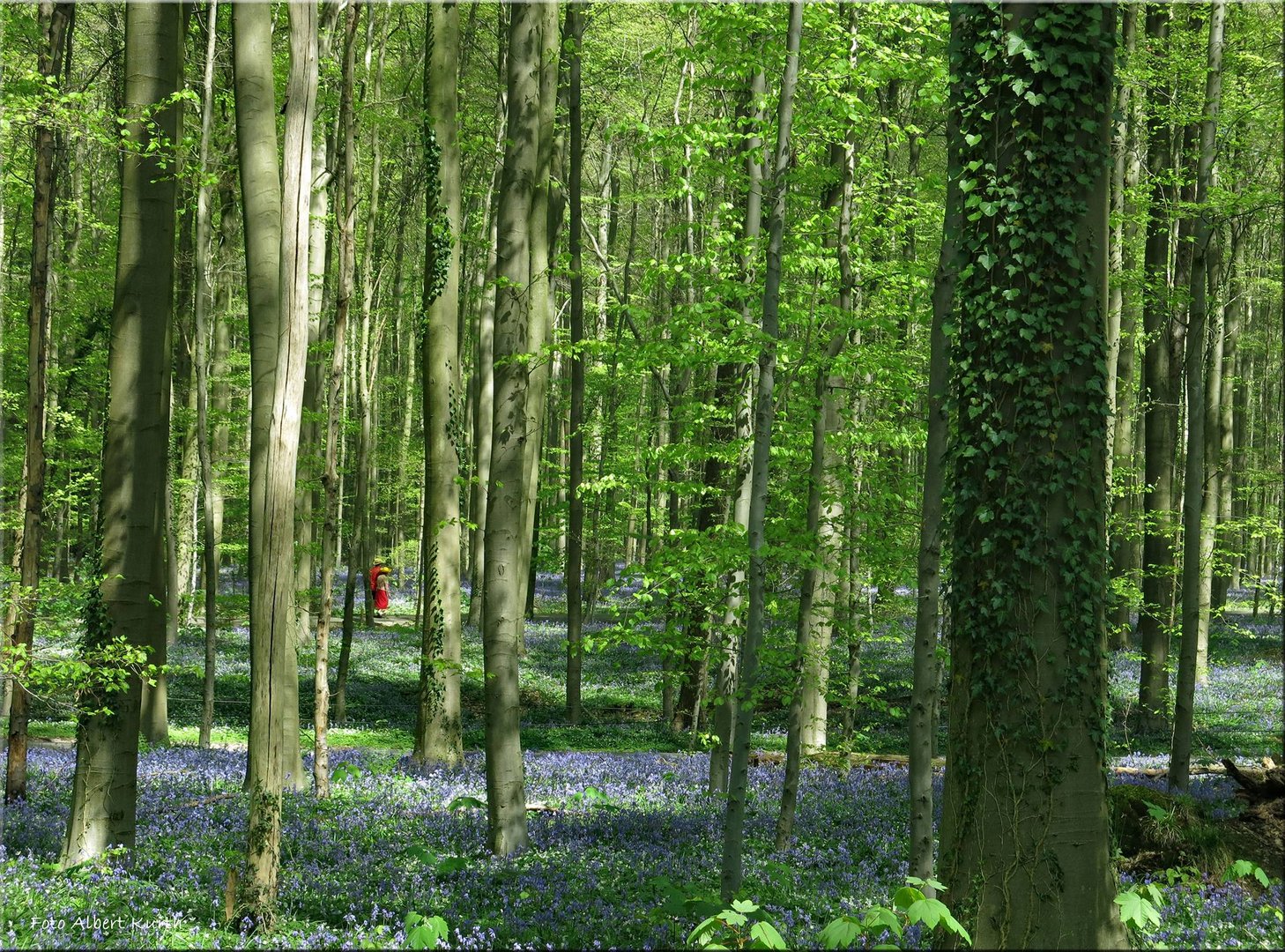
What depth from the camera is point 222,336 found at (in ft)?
78.1

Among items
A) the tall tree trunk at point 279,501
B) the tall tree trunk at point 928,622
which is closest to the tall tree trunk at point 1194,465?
the tall tree trunk at point 928,622

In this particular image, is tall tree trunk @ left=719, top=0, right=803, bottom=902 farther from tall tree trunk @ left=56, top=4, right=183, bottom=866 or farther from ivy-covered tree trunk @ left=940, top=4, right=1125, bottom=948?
tall tree trunk @ left=56, top=4, right=183, bottom=866

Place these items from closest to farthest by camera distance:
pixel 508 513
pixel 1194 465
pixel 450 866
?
pixel 450 866 < pixel 508 513 < pixel 1194 465

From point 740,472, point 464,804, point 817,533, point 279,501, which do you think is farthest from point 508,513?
point 464,804

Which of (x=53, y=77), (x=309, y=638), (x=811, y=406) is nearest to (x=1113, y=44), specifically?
(x=811, y=406)

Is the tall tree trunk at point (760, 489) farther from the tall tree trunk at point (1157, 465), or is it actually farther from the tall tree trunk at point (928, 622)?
the tall tree trunk at point (1157, 465)

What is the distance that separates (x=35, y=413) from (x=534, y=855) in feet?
20.5

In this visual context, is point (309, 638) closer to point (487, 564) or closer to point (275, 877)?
point (487, 564)

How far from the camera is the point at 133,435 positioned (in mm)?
7555

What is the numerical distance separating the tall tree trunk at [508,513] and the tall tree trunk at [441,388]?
11.2 ft

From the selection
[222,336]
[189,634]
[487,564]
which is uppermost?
[222,336]

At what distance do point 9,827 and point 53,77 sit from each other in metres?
6.58

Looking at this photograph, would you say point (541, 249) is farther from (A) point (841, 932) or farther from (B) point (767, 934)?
(A) point (841, 932)

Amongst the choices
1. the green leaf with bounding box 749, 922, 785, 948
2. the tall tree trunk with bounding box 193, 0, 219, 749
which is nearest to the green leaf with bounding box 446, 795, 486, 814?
the tall tree trunk with bounding box 193, 0, 219, 749
